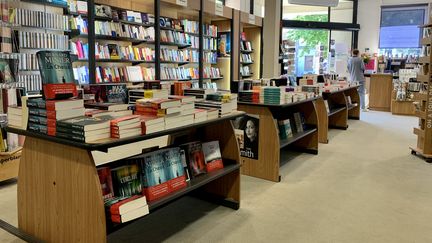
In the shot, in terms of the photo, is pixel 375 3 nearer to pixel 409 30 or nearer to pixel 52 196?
pixel 409 30

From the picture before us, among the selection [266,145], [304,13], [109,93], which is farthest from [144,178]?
[304,13]

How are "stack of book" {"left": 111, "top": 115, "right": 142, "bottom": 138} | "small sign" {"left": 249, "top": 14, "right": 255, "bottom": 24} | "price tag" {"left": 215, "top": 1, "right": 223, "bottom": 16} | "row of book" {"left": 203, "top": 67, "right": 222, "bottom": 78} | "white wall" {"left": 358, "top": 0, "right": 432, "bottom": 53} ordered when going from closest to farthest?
"stack of book" {"left": 111, "top": 115, "right": 142, "bottom": 138} → "price tag" {"left": 215, "top": 1, "right": 223, "bottom": 16} → "row of book" {"left": 203, "top": 67, "right": 222, "bottom": 78} → "small sign" {"left": 249, "top": 14, "right": 255, "bottom": 24} → "white wall" {"left": 358, "top": 0, "right": 432, "bottom": 53}

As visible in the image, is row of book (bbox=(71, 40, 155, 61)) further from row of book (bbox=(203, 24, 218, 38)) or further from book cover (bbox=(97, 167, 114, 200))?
book cover (bbox=(97, 167, 114, 200))

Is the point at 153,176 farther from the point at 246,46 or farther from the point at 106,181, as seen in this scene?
the point at 246,46

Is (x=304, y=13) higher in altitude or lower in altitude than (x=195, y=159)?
higher

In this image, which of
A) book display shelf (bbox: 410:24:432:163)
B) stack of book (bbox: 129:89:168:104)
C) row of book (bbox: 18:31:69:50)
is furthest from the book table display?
book display shelf (bbox: 410:24:432:163)

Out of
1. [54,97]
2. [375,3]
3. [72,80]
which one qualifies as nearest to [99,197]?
[54,97]

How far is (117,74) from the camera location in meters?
6.35

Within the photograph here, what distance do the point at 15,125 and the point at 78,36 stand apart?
3.41 meters

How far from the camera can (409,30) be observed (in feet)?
46.9

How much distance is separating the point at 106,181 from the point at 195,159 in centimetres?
90


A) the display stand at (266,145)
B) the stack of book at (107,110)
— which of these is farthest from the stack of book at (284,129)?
the stack of book at (107,110)

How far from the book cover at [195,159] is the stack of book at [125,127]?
81cm

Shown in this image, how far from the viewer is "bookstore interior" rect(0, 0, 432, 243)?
2352 mm
